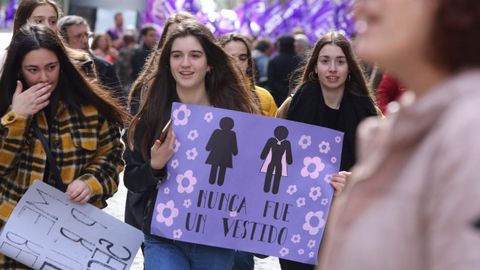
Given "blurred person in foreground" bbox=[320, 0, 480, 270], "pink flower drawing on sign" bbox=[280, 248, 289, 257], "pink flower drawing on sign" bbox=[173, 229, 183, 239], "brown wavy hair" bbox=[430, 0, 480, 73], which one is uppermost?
"brown wavy hair" bbox=[430, 0, 480, 73]

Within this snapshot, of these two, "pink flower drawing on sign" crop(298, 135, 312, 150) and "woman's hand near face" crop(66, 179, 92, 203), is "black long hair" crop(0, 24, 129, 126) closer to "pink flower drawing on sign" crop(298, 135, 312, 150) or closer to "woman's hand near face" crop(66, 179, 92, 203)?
"woman's hand near face" crop(66, 179, 92, 203)

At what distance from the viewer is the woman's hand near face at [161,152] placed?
4770 mm

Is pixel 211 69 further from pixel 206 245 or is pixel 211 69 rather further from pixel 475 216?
pixel 475 216

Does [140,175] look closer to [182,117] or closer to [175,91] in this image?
[182,117]

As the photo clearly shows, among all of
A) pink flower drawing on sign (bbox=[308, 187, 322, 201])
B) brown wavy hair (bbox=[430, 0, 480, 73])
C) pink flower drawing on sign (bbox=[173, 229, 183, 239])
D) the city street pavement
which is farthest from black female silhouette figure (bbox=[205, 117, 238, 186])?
brown wavy hair (bbox=[430, 0, 480, 73])

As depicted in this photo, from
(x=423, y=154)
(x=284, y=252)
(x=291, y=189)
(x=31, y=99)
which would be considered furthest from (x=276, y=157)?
(x=423, y=154)

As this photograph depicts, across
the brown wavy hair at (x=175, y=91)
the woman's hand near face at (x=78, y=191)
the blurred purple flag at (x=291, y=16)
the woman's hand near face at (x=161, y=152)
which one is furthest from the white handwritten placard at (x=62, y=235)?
the blurred purple flag at (x=291, y=16)

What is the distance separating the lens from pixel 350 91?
5750mm

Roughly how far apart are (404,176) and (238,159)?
11.0ft

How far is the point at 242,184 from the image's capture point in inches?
193

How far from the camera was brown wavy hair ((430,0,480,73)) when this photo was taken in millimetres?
1486

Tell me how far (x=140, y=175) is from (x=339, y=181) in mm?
909

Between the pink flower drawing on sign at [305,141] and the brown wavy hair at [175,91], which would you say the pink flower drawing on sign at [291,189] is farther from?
the brown wavy hair at [175,91]

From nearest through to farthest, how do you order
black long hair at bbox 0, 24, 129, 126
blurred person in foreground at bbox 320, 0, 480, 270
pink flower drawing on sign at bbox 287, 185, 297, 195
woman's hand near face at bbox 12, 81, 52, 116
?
Answer: blurred person in foreground at bbox 320, 0, 480, 270 → woman's hand near face at bbox 12, 81, 52, 116 → black long hair at bbox 0, 24, 129, 126 → pink flower drawing on sign at bbox 287, 185, 297, 195
